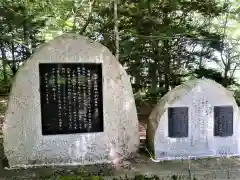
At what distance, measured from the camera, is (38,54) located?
4547 mm

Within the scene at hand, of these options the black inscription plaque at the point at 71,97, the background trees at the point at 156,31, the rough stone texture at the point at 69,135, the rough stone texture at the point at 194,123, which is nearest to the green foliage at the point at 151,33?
the background trees at the point at 156,31

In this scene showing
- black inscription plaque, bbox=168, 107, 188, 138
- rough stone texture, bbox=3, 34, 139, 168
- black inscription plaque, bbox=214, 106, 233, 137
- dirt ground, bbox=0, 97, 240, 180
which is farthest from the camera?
black inscription plaque, bbox=214, 106, 233, 137

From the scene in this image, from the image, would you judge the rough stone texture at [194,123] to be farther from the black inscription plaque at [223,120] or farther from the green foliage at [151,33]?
the green foliage at [151,33]

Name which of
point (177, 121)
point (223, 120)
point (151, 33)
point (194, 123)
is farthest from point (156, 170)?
point (151, 33)

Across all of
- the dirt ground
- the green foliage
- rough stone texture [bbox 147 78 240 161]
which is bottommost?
the dirt ground

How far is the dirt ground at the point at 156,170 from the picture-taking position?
4270 mm

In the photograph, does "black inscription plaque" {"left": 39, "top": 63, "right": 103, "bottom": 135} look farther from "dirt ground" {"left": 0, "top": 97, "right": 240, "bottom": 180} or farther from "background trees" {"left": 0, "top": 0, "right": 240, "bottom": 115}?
"background trees" {"left": 0, "top": 0, "right": 240, "bottom": 115}

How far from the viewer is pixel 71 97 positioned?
4.64 metres

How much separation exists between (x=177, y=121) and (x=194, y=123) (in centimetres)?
27

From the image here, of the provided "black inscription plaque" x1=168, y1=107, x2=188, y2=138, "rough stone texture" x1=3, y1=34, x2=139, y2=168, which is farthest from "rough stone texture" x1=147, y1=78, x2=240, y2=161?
"rough stone texture" x1=3, y1=34, x2=139, y2=168

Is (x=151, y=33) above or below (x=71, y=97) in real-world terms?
above

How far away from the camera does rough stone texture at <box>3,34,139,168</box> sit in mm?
4523

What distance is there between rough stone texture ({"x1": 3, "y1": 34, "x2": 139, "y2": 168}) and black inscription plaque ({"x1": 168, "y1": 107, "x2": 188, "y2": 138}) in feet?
1.66

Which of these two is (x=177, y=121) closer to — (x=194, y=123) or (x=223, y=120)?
(x=194, y=123)
